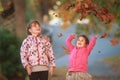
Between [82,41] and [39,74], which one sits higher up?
[82,41]

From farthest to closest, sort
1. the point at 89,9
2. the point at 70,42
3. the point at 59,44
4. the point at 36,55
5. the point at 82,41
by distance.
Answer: the point at 59,44 → the point at 89,9 → the point at 70,42 → the point at 82,41 → the point at 36,55

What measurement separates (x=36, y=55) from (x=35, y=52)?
0.06 m

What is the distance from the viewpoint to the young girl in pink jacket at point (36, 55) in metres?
8.65

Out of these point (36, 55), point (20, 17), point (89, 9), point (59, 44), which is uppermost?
point (20, 17)

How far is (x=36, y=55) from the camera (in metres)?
8.68

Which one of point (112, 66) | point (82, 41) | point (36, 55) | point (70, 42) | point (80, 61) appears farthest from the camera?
point (112, 66)

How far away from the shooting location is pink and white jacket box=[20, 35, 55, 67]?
8656 millimetres

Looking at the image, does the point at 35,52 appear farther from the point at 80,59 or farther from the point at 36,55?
the point at 80,59

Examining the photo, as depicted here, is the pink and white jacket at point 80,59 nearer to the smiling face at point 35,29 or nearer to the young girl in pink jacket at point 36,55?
the young girl in pink jacket at point 36,55

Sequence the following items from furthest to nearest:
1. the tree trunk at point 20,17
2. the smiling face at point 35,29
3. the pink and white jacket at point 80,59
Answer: the tree trunk at point 20,17 < the pink and white jacket at point 80,59 < the smiling face at point 35,29

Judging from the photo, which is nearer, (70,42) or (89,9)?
(70,42)

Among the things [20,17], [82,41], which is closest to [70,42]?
[82,41]

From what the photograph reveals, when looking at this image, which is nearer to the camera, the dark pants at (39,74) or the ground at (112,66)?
the dark pants at (39,74)

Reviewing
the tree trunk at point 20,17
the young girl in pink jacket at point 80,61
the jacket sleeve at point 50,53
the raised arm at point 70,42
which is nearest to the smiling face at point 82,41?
the young girl in pink jacket at point 80,61
